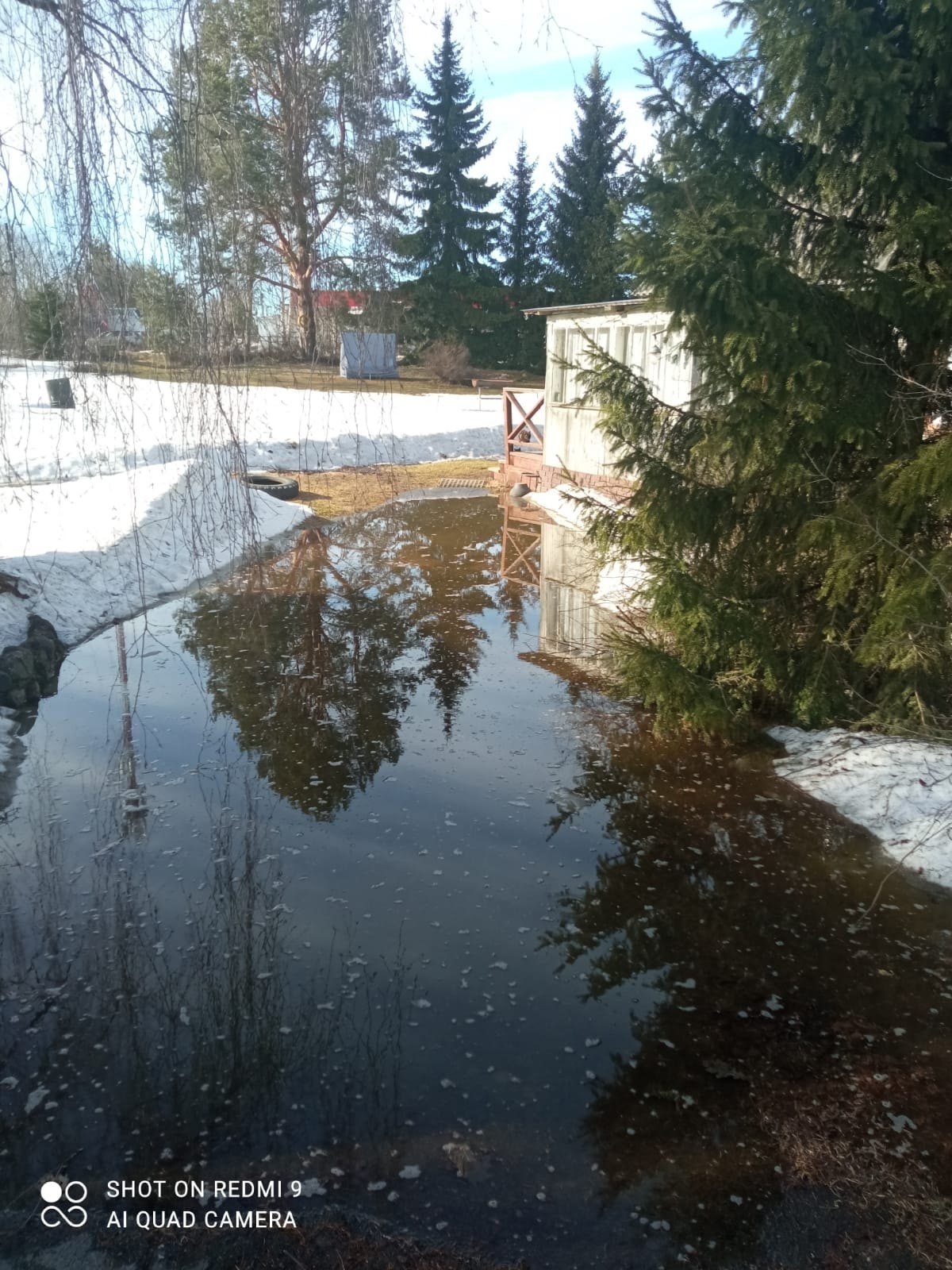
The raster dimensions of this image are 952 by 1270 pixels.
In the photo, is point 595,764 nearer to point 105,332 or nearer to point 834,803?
point 834,803

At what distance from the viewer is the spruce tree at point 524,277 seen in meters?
33.9

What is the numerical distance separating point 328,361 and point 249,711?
157 inches

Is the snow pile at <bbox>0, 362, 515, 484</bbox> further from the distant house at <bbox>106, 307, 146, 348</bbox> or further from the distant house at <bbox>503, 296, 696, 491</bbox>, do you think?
the distant house at <bbox>503, 296, 696, 491</bbox>

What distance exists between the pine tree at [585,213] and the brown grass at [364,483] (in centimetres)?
1189

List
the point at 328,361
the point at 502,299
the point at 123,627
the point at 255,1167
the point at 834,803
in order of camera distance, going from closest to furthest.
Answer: the point at 255,1167 → the point at 328,361 → the point at 834,803 → the point at 123,627 → the point at 502,299

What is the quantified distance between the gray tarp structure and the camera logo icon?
3366 millimetres

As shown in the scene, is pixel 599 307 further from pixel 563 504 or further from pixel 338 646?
pixel 338 646

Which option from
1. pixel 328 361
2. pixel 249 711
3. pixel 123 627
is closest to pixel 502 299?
pixel 123 627

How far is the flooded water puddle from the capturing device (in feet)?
10.6

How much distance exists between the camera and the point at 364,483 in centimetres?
1720

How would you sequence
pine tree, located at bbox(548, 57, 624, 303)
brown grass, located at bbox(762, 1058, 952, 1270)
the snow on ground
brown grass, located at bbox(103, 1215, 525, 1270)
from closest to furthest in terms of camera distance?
1. brown grass, located at bbox(103, 1215, 525, 1270)
2. brown grass, located at bbox(762, 1058, 952, 1270)
3. the snow on ground
4. pine tree, located at bbox(548, 57, 624, 303)

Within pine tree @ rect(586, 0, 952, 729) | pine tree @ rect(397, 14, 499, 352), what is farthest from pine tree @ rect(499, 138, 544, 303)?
pine tree @ rect(586, 0, 952, 729)

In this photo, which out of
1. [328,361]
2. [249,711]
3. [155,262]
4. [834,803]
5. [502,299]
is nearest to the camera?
[155,262]

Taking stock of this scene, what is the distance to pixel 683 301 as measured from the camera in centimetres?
571
